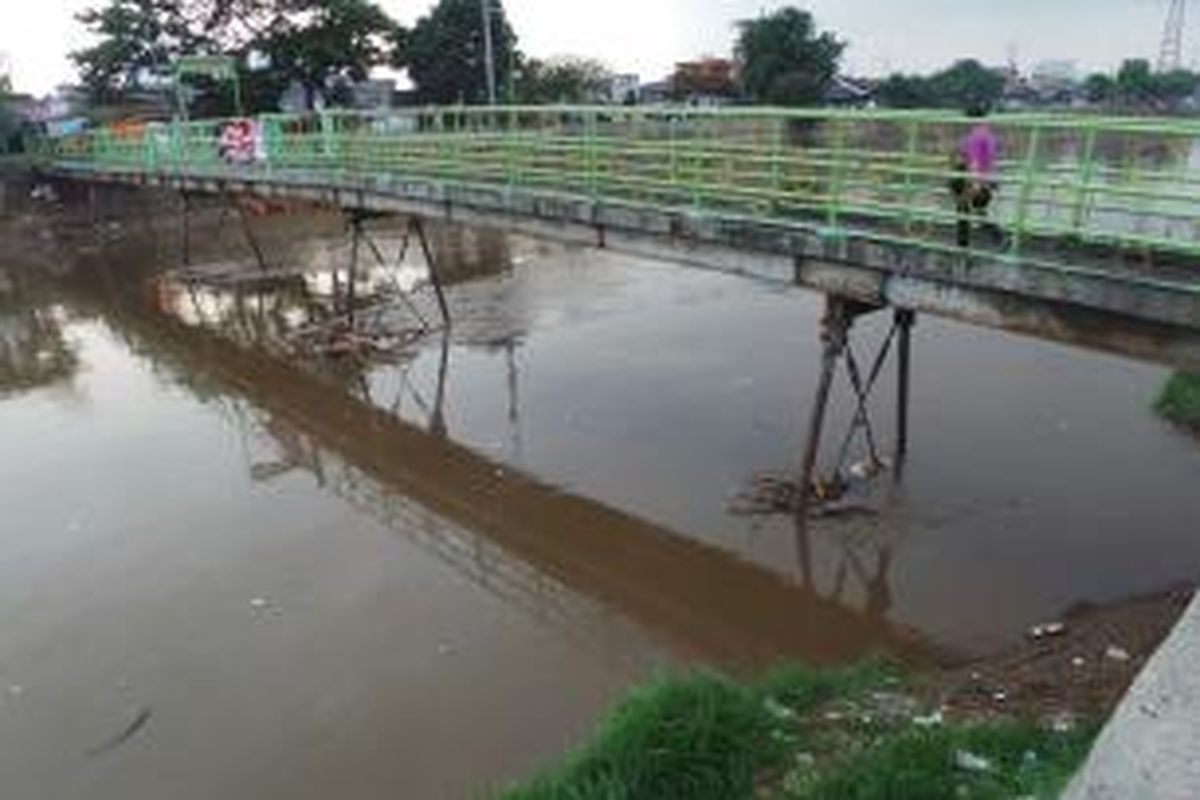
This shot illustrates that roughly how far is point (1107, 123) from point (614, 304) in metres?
16.8

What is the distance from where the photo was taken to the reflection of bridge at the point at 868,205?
33.4 feet

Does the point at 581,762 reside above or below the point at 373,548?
above

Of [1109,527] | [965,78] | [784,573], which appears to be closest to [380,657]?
[784,573]

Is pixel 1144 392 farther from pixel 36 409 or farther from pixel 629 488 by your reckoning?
pixel 36 409

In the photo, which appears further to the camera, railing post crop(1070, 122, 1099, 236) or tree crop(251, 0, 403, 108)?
tree crop(251, 0, 403, 108)

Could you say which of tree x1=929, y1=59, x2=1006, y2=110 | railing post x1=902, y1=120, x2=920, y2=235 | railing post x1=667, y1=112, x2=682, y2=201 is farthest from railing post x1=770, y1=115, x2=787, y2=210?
tree x1=929, y1=59, x2=1006, y2=110

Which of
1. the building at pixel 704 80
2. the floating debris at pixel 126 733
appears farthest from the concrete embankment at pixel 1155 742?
the building at pixel 704 80

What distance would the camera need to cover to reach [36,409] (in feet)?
70.3

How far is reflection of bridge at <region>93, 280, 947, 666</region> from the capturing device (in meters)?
11.5

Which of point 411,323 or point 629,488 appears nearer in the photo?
point 629,488

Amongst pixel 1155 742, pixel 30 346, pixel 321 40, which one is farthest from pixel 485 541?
pixel 321 40

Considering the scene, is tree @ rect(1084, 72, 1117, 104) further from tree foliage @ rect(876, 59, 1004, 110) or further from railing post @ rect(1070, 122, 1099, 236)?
railing post @ rect(1070, 122, 1099, 236)

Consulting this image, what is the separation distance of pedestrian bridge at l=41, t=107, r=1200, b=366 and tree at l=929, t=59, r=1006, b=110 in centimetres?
4864

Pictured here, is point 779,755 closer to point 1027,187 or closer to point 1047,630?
point 1047,630
